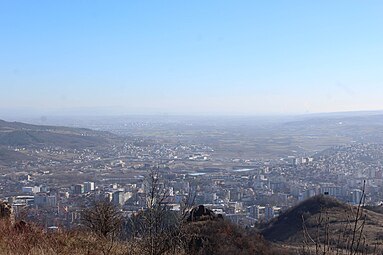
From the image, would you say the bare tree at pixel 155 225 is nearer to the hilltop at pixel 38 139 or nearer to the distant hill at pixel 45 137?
the hilltop at pixel 38 139

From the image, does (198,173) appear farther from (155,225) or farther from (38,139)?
(155,225)

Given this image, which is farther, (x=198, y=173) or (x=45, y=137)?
(x=45, y=137)

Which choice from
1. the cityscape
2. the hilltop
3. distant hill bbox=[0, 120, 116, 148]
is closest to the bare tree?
the cityscape

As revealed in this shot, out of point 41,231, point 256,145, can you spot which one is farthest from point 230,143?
point 41,231

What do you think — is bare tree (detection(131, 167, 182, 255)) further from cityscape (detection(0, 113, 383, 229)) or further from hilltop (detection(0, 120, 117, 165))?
hilltop (detection(0, 120, 117, 165))

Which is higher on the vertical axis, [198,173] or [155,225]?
[155,225]

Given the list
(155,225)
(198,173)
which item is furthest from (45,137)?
(155,225)

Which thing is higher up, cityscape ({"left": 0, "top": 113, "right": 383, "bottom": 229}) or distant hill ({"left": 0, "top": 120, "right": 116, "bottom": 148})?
distant hill ({"left": 0, "top": 120, "right": 116, "bottom": 148})

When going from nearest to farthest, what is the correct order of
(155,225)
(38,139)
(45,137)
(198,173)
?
(155,225) → (198,173) → (38,139) → (45,137)

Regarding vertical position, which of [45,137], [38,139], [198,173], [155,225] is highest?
[155,225]
